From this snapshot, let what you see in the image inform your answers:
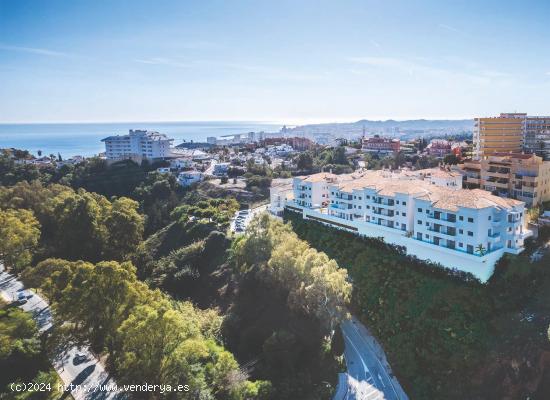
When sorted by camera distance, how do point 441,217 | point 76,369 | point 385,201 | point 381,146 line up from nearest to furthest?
point 76,369 < point 441,217 < point 385,201 < point 381,146

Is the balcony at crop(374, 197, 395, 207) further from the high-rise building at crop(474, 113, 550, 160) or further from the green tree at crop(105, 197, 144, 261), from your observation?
the green tree at crop(105, 197, 144, 261)

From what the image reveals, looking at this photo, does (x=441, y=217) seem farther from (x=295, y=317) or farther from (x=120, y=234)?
(x=120, y=234)

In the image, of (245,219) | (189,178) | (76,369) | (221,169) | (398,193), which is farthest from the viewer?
(221,169)

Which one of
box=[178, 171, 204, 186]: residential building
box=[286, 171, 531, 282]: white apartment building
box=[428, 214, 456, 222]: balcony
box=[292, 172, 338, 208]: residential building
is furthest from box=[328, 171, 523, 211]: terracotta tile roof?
box=[178, 171, 204, 186]: residential building

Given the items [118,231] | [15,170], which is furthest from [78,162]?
[118,231]

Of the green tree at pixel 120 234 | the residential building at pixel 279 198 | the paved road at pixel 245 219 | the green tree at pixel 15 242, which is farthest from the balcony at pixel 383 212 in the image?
the green tree at pixel 15 242

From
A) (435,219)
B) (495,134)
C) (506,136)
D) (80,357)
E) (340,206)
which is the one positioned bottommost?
(80,357)

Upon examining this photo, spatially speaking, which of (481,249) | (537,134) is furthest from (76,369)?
(537,134)
